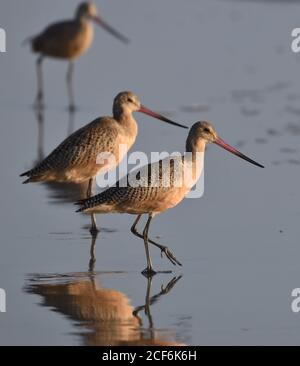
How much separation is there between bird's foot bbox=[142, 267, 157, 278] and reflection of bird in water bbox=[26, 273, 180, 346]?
0.13 m

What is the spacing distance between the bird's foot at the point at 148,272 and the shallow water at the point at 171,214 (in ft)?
0.24

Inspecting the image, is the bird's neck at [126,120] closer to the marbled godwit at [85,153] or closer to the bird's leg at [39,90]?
the marbled godwit at [85,153]

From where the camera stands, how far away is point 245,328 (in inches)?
324

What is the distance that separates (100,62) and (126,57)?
0.42 m

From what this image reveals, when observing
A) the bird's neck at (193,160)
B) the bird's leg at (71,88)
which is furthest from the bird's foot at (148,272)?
the bird's leg at (71,88)

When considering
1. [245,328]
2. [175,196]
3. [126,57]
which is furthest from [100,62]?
[245,328]

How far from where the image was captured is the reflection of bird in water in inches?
316

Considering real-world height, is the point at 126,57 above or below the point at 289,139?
above

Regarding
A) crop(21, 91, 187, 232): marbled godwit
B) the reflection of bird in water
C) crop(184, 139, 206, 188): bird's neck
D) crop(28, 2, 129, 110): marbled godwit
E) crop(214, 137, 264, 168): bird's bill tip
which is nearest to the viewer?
the reflection of bird in water

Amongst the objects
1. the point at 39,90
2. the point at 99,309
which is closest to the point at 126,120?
the point at 99,309

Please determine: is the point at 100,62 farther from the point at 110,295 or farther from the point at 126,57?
the point at 110,295

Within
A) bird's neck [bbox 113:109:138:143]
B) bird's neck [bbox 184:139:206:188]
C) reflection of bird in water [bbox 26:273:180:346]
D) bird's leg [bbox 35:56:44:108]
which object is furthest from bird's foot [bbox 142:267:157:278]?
bird's leg [bbox 35:56:44:108]

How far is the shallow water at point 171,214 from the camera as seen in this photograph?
27.6 feet

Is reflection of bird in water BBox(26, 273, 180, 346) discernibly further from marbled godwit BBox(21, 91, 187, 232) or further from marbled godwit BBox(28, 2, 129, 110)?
marbled godwit BBox(28, 2, 129, 110)
